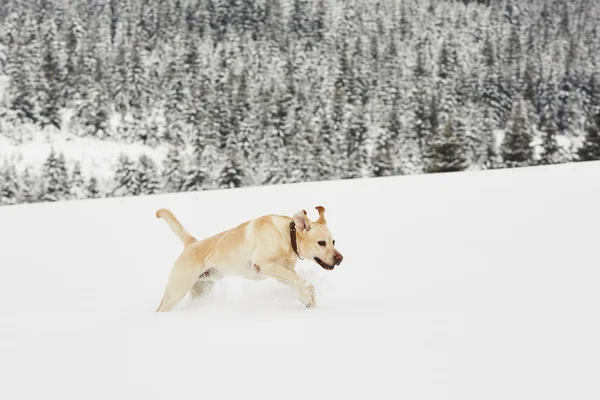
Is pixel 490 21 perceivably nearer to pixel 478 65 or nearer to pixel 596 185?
pixel 478 65

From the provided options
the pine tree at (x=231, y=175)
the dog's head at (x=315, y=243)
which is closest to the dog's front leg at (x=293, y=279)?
the dog's head at (x=315, y=243)

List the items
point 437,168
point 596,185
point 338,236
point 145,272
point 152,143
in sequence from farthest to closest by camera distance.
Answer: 1. point 152,143
2. point 437,168
3. point 596,185
4. point 338,236
5. point 145,272

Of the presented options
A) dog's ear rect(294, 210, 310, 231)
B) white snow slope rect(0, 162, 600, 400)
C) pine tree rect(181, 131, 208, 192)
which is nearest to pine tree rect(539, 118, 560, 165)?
pine tree rect(181, 131, 208, 192)

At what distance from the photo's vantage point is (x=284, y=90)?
70438 mm

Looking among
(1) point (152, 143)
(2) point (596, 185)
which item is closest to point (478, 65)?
(1) point (152, 143)

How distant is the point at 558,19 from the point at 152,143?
312 ft

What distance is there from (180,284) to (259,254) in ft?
2.72

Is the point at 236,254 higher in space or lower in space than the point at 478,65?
lower

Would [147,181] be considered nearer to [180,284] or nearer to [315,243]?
[180,284]

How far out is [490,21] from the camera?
11281cm

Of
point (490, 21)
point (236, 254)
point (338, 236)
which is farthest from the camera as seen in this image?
point (490, 21)

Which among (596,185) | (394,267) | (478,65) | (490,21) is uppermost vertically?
(490,21)

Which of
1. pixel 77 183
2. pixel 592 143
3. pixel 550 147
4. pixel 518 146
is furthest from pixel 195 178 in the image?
pixel 592 143

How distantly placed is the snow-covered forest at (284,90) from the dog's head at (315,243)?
33.0m
